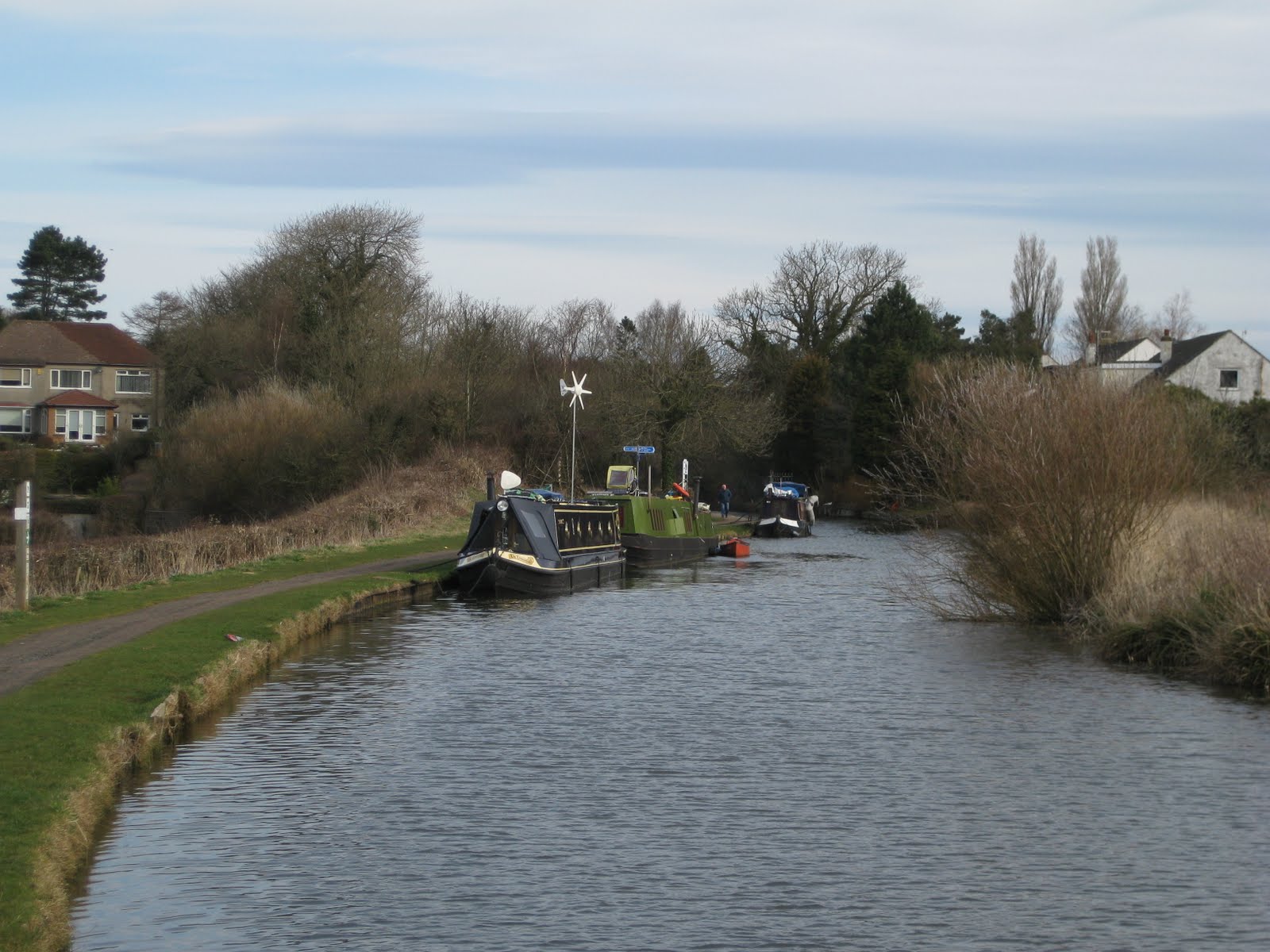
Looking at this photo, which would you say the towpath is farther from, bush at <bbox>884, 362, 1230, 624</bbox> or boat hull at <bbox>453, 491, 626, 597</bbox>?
bush at <bbox>884, 362, 1230, 624</bbox>

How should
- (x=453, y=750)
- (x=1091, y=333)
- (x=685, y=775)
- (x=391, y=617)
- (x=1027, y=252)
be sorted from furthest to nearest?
(x=1027, y=252) < (x=1091, y=333) < (x=391, y=617) < (x=453, y=750) < (x=685, y=775)

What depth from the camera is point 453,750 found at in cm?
1414

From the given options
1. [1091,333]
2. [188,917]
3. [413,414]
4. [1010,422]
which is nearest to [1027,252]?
[1091,333]

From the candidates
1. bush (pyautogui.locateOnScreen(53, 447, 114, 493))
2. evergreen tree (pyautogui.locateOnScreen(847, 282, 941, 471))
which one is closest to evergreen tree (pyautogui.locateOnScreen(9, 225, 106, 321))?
bush (pyautogui.locateOnScreen(53, 447, 114, 493))

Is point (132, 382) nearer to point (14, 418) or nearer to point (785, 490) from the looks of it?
point (14, 418)

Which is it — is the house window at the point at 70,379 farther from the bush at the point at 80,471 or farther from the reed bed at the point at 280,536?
the reed bed at the point at 280,536

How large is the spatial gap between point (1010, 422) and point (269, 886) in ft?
49.7

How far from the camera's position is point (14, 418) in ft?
255

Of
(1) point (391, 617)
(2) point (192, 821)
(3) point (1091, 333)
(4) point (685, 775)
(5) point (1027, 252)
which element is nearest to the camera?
(2) point (192, 821)

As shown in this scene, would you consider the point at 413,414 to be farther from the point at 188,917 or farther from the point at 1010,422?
the point at 188,917

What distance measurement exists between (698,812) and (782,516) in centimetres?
4355

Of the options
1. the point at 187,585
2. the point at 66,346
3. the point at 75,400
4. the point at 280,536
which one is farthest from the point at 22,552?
the point at 66,346

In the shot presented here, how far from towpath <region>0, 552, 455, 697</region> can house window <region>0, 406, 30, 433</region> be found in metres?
59.0

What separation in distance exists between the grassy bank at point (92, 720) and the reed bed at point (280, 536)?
2.65 m
